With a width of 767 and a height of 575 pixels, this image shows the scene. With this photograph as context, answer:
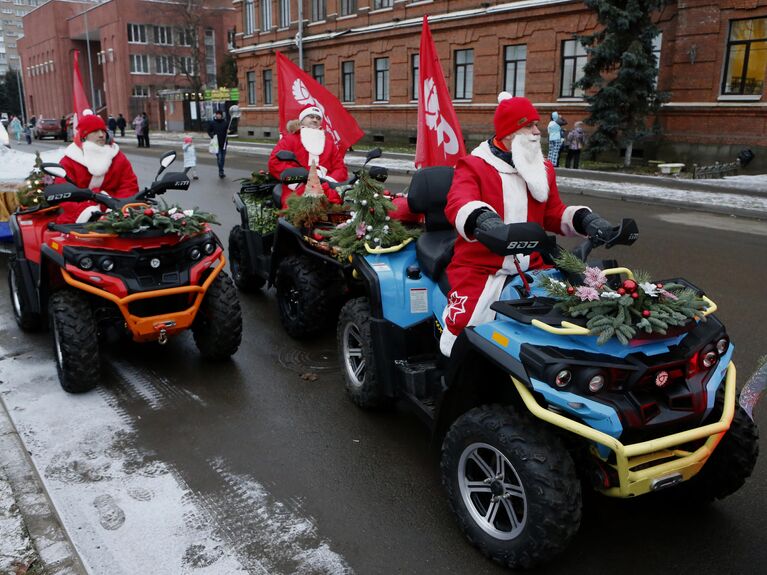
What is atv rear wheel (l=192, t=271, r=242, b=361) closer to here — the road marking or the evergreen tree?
the road marking

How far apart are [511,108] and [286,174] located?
9.39ft

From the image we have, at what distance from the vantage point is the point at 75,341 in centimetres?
471

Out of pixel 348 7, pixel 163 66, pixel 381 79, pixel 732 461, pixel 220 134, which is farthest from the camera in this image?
pixel 163 66

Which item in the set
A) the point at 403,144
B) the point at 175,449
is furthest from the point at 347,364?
the point at 403,144

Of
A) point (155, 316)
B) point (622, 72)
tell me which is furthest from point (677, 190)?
point (155, 316)

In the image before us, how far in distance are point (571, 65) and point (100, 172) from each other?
21.7m

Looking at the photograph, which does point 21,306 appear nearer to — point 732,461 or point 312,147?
point 312,147

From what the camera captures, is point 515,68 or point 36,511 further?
point 515,68

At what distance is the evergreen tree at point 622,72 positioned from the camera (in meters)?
19.2

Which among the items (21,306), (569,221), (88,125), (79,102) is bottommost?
(21,306)

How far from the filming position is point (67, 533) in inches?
126

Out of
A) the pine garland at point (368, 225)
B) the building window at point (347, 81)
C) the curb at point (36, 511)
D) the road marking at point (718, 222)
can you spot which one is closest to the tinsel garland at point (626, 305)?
the pine garland at point (368, 225)

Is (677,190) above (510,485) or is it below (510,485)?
below

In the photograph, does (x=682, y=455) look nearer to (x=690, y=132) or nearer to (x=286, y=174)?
(x=286, y=174)
